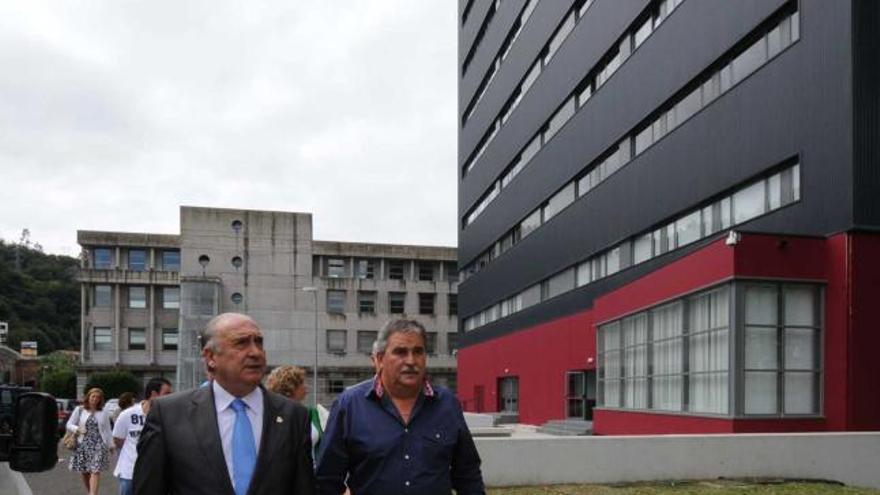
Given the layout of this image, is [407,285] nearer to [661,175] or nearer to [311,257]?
[311,257]

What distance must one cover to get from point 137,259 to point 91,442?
56982mm

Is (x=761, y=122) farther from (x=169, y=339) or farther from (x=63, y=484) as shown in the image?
(x=169, y=339)

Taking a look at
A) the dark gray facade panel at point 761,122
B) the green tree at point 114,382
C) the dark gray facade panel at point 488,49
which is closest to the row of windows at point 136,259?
the green tree at point 114,382

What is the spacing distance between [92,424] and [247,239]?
53.2 metres

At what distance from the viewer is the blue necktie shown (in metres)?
3.27

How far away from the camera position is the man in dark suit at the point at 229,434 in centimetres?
322

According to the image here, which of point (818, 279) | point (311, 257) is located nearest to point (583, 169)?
point (818, 279)

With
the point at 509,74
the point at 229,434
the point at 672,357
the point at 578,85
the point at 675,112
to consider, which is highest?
the point at 509,74

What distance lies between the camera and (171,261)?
65.9 m

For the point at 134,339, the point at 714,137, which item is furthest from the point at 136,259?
the point at 714,137

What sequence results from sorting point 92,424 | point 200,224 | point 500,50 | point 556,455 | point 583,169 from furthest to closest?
point 200,224 → point 500,50 → point 583,169 → point 556,455 → point 92,424

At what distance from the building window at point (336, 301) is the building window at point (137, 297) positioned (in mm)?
14300

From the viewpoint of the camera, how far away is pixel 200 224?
62.7m

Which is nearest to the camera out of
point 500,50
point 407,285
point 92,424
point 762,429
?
point 92,424
